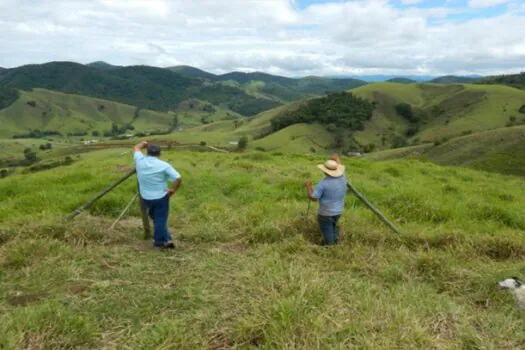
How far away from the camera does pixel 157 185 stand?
357 inches

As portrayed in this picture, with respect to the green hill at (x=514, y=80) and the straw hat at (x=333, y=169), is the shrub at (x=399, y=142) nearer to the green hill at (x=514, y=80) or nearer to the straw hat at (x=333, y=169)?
the green hill at (x=514, y=80)

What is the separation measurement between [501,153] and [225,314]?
4534 centimetres

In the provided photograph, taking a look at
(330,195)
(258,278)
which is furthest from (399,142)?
(258,278)

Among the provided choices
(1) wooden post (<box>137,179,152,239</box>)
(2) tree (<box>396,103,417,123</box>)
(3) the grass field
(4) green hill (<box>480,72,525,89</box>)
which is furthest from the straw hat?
(4) green hill (<box>480,72,525,89</box>)

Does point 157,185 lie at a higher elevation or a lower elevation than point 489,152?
higher

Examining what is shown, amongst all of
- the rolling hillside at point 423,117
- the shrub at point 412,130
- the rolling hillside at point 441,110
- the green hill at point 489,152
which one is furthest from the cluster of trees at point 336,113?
the green hill at point 489,152

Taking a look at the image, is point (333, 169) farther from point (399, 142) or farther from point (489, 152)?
point (399, 142)

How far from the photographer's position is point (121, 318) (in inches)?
233

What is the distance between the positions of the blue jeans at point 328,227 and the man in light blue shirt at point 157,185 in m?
3.32

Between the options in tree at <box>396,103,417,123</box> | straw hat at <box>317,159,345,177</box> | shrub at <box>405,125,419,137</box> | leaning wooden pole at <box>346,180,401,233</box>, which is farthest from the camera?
tree at <box>396,103,417,123</box>

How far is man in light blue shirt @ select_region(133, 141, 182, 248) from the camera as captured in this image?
8984 millimetres

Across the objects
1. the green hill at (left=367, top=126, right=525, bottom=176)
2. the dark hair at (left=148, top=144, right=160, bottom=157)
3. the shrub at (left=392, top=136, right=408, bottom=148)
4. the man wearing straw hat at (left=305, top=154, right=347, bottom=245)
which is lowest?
the shrub at (left=392, top=136, right=408, bottom=148)

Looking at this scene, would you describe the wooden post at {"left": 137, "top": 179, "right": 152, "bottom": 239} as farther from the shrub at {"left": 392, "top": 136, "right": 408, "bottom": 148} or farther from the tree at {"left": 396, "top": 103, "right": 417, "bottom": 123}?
the tree at {"left": 396, "top": 103, "right": 417, "bottom": 123}

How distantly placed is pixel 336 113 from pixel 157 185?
13073 cm
